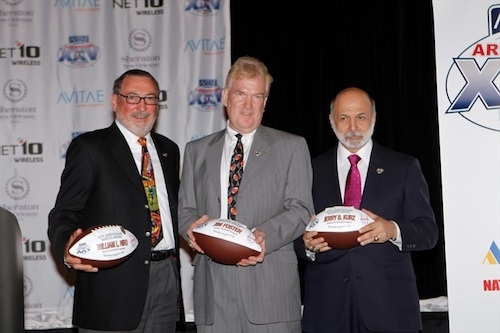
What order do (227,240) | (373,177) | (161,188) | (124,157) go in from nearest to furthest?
(227,240)
(373,177)
(124,157)
(161,188)

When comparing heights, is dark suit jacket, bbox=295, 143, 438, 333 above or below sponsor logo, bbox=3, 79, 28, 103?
below

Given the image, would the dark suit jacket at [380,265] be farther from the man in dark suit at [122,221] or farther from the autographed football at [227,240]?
the man in dark suit at [122,221]

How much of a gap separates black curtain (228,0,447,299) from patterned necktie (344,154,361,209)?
7.24 ft

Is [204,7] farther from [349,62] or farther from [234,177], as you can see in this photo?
[234,177]

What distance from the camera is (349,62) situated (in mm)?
5492

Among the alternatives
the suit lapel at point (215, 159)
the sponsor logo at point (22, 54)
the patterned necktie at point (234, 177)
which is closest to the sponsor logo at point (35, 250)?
the sponsor logo at point (22, 54)

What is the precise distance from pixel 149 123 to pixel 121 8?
2.52 m

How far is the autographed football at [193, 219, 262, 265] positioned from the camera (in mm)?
2910

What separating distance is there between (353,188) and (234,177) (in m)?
0.58

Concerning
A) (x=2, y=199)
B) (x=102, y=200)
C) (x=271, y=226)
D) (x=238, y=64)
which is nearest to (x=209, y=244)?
(x=271, y=226)

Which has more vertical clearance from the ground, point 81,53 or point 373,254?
point 81,53

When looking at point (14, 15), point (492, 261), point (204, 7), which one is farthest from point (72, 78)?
point (492, 261)

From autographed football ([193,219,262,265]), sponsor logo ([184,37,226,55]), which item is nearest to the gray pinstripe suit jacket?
autographed football ([193,219,262,265])

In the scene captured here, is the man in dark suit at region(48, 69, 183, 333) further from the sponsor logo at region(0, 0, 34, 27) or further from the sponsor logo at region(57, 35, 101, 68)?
the sponsor logo at region(0, 0, 34, 27)
